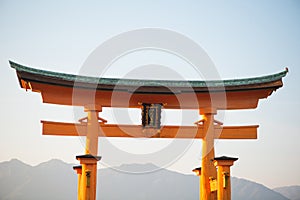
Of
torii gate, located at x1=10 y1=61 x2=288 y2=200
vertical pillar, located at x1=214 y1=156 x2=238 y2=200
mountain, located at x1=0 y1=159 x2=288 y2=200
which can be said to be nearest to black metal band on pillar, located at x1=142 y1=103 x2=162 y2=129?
torii gate, located at x1=10 y1=61 x2=288 y2=200

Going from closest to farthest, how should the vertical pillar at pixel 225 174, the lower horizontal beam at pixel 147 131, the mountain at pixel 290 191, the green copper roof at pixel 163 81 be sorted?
the vertical pillar at pixel 225 174, the green copper roof at pixel 163 81, the lower horizontal beam at pixel 147 131, the mountain at pixel 290 191

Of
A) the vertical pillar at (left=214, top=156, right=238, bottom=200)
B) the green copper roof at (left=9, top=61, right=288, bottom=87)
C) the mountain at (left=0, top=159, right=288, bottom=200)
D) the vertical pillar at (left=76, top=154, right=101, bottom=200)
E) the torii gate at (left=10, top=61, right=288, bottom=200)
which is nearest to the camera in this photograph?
the vertical pillar at (left=214, top=156, right=238, bottom=200)

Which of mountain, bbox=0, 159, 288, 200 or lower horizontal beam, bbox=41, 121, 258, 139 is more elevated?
mountain, bbox=0, 159, 288, 200

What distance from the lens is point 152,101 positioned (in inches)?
530

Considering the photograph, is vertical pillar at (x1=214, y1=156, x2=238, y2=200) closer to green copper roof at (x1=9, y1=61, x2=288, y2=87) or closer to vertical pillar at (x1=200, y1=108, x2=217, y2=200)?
vertical pillar at (x1=200, y1=108, x2=217, y2=200)

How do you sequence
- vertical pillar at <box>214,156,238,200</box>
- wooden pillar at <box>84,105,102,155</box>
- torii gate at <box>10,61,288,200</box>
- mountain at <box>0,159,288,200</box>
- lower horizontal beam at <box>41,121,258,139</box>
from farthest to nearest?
mountain at <box>0,159,288,200</box> → lower horizontal beam at <box>41,121,258,139</box> → wooden pillar at <box>84,105,102,155</box> → torii gate at <box>10,61,288,200</box> → vertical pillar at <box>214,156,238,200</box>

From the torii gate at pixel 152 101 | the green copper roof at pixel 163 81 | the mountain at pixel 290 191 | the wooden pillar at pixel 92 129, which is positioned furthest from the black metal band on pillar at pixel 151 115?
the mountain at pixel 290 191

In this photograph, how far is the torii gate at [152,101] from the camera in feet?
40.3

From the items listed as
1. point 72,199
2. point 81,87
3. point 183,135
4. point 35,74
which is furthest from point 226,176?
point 72,199

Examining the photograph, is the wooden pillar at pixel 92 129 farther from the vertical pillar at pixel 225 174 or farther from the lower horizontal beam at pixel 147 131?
the vertical pillar at pixel 225 174

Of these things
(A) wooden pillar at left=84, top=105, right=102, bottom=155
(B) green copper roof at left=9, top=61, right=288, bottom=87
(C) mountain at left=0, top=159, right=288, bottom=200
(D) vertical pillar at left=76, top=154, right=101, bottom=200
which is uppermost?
(C) mountain at left=0, top=159, right=288, bottom=200

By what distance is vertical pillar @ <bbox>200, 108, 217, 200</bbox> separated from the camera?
1273 cm

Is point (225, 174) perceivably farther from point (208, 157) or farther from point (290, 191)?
point (290, 191)

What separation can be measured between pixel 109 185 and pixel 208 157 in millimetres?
131168
